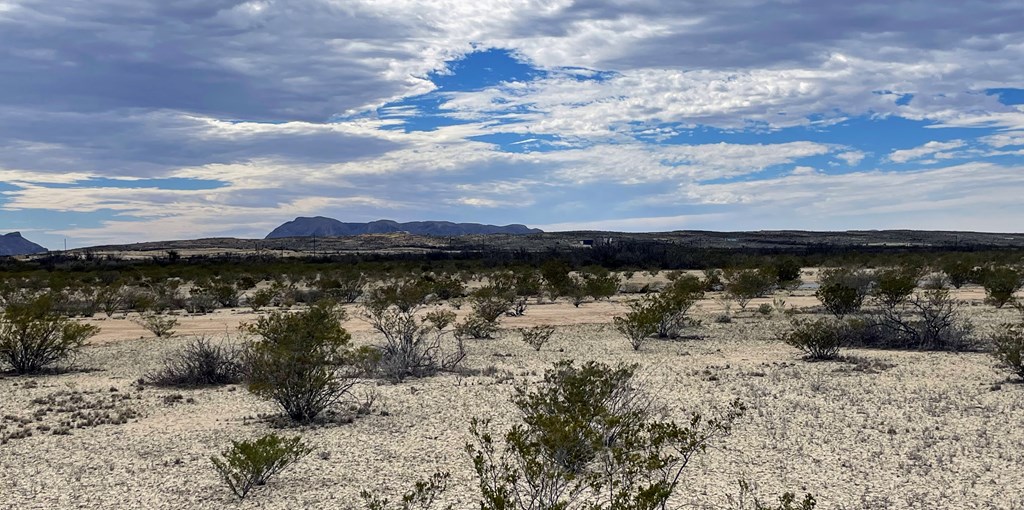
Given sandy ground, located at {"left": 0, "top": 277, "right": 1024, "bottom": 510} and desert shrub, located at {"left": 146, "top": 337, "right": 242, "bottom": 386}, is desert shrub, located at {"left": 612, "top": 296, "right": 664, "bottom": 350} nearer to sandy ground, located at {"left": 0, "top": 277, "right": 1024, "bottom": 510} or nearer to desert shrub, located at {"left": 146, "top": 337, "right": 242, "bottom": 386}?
sandy ground, located at {"left": 0, "top": 277, "right": 1024, "bottom": 510}

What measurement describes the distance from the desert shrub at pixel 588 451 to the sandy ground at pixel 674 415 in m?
0.43

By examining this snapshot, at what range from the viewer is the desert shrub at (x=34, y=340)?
732 inches

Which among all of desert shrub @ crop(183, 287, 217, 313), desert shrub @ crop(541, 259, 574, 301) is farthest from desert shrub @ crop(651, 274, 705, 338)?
desert shrub @ crop(183, 287, 217, 313)

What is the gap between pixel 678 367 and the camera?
1841 cm

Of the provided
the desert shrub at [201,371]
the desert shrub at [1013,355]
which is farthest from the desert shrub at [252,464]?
the desert shrub at [1013,355]

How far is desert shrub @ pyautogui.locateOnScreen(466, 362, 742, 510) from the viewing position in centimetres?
701

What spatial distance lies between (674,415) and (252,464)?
676 cm

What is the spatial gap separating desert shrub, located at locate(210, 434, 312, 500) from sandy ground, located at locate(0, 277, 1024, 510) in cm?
16

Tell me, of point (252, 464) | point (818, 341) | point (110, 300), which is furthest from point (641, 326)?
point (110, 300)

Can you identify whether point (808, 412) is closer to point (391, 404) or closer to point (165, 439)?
point (391, 404)

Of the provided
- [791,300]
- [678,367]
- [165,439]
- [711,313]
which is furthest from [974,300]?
[165,439]

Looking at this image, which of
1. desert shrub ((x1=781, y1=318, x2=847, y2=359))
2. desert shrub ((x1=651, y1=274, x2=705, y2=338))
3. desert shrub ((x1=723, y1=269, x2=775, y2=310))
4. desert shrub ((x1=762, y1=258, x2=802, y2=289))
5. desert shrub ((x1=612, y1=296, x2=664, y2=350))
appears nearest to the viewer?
desert shrub ((x1=781, y1=318, x2=847, y2=359))

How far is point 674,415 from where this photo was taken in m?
13.1

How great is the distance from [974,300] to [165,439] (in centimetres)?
3451
